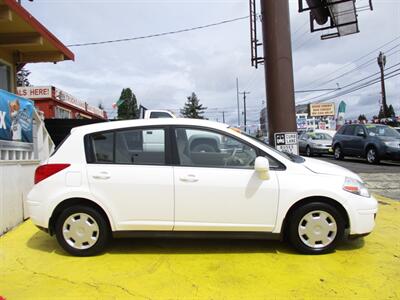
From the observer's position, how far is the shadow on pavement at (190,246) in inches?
206

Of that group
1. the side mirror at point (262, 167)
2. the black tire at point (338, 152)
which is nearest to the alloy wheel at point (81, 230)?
the side mirror at point (262, 167)

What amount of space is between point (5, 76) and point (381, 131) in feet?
44.7

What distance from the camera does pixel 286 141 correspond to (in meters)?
7.78

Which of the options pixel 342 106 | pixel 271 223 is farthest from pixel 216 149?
pixel 342 106

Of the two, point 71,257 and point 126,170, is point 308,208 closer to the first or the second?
point 126,170

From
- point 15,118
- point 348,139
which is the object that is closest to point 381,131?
point 348,139

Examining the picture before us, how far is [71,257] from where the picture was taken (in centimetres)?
512

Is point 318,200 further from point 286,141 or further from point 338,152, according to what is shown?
point 338,152

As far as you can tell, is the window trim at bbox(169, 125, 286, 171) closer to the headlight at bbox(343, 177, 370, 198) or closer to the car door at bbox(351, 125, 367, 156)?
the headlight at bbox(343, 177, 370, 198)

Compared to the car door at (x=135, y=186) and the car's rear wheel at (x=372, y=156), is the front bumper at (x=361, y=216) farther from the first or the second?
the car's rear wheel at (x=372, y=156)

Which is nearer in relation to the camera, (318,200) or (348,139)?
(318,200)

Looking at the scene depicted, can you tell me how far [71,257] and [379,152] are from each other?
14.0m

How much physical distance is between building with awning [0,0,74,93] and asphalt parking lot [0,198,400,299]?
5.10 metres

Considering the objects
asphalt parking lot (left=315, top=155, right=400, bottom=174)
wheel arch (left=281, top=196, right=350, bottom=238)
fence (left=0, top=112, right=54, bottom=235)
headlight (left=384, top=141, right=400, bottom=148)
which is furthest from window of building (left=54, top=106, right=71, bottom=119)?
Result: wheel arch (left=281, top=196, right=350, bottom=238)
